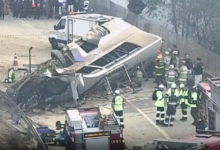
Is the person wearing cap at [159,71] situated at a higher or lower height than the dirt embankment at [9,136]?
higher

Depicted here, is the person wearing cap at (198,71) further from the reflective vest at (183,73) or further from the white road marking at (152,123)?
the white road marking at (152,123)

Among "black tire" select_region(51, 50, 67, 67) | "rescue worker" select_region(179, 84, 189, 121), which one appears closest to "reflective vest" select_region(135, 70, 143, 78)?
"black tire" select_region(51, 50, 67, 67)

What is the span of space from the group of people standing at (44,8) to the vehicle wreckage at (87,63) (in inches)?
407

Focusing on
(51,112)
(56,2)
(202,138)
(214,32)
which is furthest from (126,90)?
(56,2)

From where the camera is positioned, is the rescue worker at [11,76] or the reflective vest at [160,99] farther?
the rescue worker at [11,76]

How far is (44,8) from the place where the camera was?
1404 inches

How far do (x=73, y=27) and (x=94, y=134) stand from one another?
524 inches

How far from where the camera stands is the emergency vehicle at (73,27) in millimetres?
27075

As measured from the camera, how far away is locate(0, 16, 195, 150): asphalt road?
18.4 meters

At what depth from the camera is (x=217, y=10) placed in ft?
87.9

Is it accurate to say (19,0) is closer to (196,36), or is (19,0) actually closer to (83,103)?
(196,36)

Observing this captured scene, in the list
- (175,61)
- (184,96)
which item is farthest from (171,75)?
Result: (184,96)

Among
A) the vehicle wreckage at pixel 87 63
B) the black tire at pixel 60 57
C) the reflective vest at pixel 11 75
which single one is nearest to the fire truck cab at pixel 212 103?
the vehicle wreckage at pixel 87 63

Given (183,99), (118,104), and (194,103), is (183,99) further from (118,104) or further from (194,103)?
(118,104)
